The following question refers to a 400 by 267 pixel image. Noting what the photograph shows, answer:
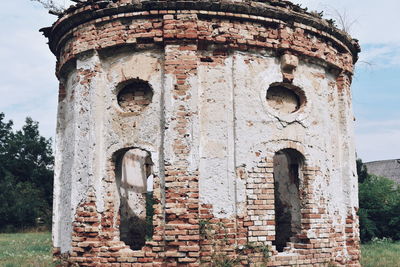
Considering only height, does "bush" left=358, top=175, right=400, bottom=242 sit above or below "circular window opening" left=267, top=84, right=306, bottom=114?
below

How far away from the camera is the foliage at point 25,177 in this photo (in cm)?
2858

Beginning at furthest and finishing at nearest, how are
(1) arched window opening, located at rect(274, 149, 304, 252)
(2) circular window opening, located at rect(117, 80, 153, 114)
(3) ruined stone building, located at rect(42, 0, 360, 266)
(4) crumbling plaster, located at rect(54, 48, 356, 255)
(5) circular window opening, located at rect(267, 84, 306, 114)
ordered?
(1) arched window opening, located at rect(274, 149, 304, 252), (5) circular window opening, located at rect(267, 84, 306, 114), (2) circular window opening, located at rect(117, 80, 153, 114), (4) crumbling plaster, located at rect(54, 48, 356, 255), (3) ruined stone building, located at rect(42, 0, 360, 266)

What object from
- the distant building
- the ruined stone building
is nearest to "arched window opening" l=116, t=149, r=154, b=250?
the ruined stone building

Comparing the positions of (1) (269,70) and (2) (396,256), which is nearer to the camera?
(1) (269,70)

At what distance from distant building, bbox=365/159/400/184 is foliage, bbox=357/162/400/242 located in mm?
14701

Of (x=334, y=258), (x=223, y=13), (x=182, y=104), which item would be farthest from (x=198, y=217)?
(x=223, y=13)

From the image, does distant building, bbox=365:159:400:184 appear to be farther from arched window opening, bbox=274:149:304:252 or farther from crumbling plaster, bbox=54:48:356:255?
crumbling plaster, bbox=54:48:356:255

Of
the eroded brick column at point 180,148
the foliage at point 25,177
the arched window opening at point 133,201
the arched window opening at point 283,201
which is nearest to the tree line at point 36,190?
the foliage at point 25,177

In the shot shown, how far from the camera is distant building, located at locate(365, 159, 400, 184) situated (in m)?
32.7

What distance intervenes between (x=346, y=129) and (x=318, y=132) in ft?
3.49

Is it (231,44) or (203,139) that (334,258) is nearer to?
(203,139)

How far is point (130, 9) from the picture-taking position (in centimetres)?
668

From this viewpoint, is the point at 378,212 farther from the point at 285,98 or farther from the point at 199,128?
the point at 199,128

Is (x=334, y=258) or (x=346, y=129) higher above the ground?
(x=346, y=129)
